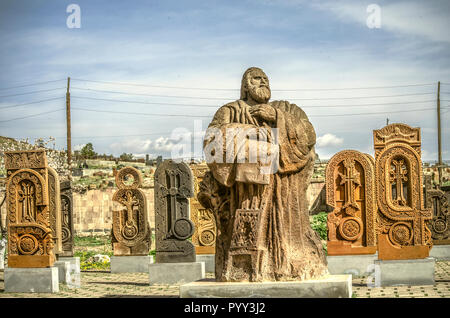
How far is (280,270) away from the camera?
7.26 m

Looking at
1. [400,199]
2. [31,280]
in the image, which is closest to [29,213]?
[31,280]

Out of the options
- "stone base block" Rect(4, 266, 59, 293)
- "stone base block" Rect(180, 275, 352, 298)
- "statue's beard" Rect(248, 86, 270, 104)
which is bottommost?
"stone base block" Rect(4, 266, 59, 293)

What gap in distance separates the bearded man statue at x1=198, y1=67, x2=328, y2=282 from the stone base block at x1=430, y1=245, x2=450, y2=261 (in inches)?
349

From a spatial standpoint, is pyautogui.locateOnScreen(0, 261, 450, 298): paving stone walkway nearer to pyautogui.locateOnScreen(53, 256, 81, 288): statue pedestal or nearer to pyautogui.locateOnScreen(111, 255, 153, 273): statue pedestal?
pyautogui.locateOnScreen(53, 256, 81, 288): statue pedestal

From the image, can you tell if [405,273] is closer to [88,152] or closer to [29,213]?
[29,213]

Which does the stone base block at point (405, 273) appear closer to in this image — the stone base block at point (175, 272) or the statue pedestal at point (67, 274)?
the stone base block at point (175, 272)

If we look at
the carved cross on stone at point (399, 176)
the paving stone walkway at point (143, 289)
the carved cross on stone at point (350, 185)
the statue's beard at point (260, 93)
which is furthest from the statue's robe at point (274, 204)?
the carved cross on stone at point (350, 185)

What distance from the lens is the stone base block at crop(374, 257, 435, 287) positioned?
11.1 metres

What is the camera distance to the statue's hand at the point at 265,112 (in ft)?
24.5

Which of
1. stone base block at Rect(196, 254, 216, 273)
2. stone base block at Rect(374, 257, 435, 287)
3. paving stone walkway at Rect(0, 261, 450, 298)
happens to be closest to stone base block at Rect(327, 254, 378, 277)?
paving stone walkway at Rect(0, 261, 450, 298)

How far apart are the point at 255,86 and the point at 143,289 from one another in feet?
18.1
